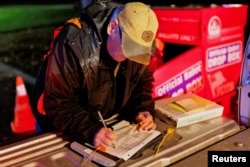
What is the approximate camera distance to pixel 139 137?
2.09m

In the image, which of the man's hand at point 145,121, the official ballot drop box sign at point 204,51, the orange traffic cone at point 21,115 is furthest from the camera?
the orange traffic cone at point 21,115

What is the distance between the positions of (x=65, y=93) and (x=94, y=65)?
203 millimetres

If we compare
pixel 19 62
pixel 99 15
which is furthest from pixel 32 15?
pixel 99 15

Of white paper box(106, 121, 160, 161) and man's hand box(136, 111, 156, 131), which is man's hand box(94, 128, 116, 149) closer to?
white paper box(106, 121, 160, 161)

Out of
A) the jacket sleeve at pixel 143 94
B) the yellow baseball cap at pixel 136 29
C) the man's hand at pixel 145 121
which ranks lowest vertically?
the man's hand at pixel 145 121

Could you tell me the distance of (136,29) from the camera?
6.43 feet

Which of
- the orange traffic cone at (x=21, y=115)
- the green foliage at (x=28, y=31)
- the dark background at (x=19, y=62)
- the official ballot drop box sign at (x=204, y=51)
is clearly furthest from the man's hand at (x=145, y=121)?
the green foliage at (x=28, y=31)

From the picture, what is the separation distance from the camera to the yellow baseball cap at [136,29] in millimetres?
1961

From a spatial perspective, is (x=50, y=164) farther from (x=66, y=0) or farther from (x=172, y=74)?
(x=66, y=0)

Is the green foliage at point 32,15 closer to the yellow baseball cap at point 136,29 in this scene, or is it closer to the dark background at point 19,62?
the dark background at point 19,62

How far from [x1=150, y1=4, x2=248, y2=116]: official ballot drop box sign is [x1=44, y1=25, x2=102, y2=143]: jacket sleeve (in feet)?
4.76

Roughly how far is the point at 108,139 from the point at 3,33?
23.5 ft

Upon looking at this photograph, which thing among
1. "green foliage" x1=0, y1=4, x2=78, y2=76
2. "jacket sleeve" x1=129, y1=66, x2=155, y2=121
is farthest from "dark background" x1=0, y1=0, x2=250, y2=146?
"jacket sleeve" x1=129, y1=66, x2=155, y2=121

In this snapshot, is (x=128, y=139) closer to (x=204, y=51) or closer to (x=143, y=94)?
(x=143, y=94)
